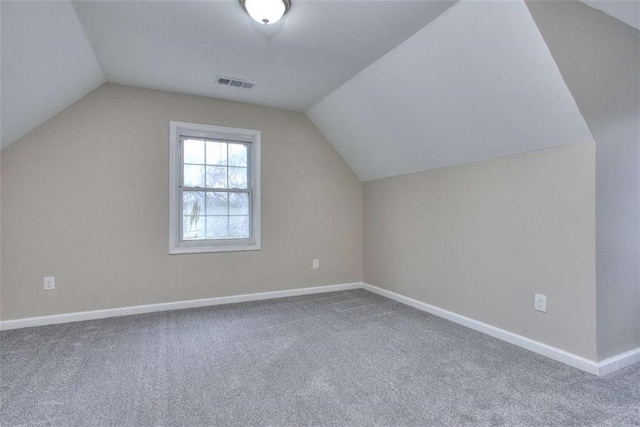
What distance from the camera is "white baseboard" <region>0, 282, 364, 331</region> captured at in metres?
2.88

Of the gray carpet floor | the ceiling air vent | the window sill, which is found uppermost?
the ceiling air vent

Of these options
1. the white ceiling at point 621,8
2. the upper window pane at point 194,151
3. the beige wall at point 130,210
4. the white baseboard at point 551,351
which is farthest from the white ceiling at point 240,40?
the white baseboard at point 551,351

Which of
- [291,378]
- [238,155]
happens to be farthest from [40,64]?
[291,378]

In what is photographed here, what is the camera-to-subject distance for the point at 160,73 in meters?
2.99

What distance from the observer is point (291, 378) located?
199cm

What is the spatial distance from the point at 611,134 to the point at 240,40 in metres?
2.63

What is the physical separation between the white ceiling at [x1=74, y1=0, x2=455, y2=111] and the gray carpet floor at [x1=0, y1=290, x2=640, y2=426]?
2.29 m

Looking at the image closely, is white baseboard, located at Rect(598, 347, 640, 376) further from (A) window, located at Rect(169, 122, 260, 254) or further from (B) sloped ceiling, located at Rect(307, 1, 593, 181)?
(A) window, located at Rect(169, 122, 260, 254)

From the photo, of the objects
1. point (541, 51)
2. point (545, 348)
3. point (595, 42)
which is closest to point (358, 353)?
point (545, 348)

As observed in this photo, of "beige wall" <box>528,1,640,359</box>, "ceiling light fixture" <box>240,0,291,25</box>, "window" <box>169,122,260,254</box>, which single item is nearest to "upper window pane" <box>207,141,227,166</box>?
"window" <box>169,122,260,254</box>

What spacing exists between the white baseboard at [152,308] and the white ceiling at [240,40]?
224 centimetres

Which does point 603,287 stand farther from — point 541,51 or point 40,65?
point 40,65

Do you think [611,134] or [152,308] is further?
[152,308]

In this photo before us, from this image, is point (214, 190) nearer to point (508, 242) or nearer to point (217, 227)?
point (217, 227)
